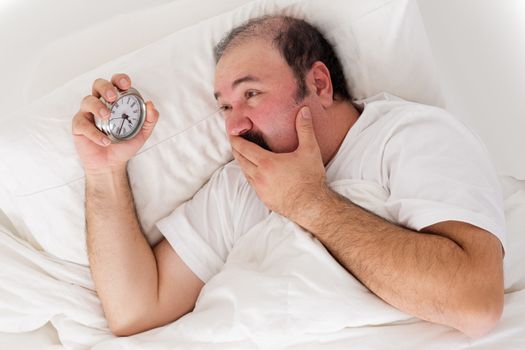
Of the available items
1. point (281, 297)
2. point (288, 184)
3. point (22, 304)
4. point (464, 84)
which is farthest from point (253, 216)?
point (464, 84)

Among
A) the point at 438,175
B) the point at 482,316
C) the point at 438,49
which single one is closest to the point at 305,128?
the point at 438,175

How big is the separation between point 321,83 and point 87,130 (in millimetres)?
542

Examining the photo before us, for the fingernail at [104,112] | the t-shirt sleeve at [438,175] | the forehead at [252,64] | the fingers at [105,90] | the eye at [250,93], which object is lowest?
the t-shirt sleeve at [438,175]

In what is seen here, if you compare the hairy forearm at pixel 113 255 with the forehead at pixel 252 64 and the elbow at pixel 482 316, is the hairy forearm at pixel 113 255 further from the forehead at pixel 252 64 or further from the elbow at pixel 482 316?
the elbow at pixel 482 316

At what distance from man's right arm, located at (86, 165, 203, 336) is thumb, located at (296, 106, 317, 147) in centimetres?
41

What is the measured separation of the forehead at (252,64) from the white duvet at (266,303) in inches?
11.5

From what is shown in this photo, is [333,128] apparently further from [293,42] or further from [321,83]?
[293,42]

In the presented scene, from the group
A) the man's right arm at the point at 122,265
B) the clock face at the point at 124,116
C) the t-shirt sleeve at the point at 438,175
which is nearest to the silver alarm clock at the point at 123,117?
the clock face at the point at 124,116

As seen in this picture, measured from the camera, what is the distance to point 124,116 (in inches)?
51.9

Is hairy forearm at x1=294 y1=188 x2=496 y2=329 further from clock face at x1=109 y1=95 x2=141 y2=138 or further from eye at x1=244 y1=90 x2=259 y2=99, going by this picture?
clock face at x1=109 y1=95 x2=141 y2=138

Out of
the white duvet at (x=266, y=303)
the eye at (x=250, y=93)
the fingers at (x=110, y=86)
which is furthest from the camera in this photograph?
the eye at (x=250, y=93)

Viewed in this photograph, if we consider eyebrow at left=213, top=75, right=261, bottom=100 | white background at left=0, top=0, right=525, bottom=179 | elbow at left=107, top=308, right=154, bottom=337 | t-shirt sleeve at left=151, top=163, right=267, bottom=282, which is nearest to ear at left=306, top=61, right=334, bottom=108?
eyebrow at left=213, top=75, right=261, bottom=100

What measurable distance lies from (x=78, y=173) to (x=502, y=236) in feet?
3.00

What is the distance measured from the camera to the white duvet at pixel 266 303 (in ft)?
Result: 4.00
